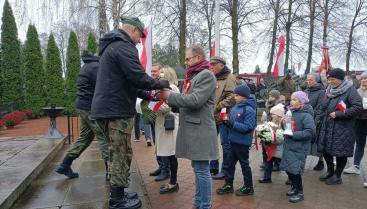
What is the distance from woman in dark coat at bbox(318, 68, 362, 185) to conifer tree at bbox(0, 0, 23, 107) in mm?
16982

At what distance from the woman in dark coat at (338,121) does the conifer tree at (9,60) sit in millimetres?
16982

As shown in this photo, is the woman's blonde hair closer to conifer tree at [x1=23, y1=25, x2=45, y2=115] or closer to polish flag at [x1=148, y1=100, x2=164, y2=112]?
polish flag at [x1=148, y1=100, x2=164, y2=112]

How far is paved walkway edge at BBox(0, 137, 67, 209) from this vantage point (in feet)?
13.4

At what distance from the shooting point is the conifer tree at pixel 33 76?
18.6 meters

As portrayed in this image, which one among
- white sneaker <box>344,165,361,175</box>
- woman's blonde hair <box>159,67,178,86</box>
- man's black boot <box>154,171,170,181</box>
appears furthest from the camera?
white sneaker <box>344,165,361,175</box>

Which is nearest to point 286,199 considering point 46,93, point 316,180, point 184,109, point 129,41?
→ point 316,180

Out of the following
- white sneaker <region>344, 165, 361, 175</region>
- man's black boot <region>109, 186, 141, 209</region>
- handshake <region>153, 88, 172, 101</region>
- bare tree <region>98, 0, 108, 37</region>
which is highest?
bare tree <region>98, 0, 108, 37</region>

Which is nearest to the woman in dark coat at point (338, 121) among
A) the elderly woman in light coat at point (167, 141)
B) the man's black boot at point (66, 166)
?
the elderly woman in light coat at point (167, 141)

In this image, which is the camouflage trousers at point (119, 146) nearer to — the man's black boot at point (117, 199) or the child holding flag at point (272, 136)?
the man's black boot at point (117, 199)

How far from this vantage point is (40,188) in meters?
4.95

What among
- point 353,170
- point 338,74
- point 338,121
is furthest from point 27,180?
point 353,170

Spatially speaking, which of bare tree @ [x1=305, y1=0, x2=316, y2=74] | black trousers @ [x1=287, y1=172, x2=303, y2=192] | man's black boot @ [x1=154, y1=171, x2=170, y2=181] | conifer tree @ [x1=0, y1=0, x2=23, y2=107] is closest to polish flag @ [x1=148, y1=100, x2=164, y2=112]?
man's black boot @ [x1=154, y1=171, x2=170, y2=181]

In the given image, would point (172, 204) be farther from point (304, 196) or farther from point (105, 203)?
point (304, 196)

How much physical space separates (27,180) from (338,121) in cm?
454
